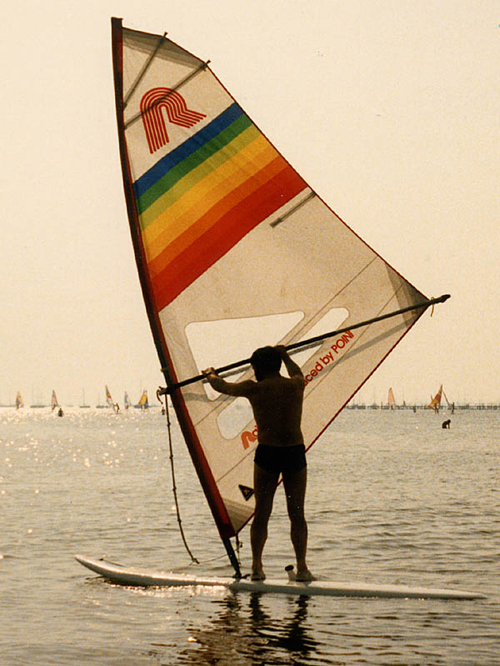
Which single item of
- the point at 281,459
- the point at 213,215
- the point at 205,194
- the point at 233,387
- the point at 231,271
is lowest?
the point at 281,459

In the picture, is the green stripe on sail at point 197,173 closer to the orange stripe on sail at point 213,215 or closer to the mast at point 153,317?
the mast at point 153,317

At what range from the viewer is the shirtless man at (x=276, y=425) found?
916 cm

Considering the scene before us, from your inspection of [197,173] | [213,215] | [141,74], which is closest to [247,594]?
[213,215]

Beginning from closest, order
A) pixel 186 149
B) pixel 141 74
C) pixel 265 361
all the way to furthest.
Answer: pixel 265 361
pixel 141 74
pixel 186 149

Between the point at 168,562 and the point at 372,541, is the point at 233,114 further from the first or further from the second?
the point at 372,541

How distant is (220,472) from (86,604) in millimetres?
1785

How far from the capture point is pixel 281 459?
9188 millimetres

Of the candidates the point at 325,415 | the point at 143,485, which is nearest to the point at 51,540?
the point at 325,415

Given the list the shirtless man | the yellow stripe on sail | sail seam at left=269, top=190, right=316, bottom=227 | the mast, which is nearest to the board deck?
the mast

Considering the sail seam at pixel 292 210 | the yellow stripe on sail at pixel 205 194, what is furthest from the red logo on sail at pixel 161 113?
the sail seam at pixel 292 210

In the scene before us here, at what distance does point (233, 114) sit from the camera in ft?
31.9

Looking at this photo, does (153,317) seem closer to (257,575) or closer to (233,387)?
(233,387)

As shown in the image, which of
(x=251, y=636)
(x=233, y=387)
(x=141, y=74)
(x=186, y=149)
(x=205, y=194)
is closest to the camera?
(x=251, y=636)

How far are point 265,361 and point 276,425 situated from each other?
1.83 feet
